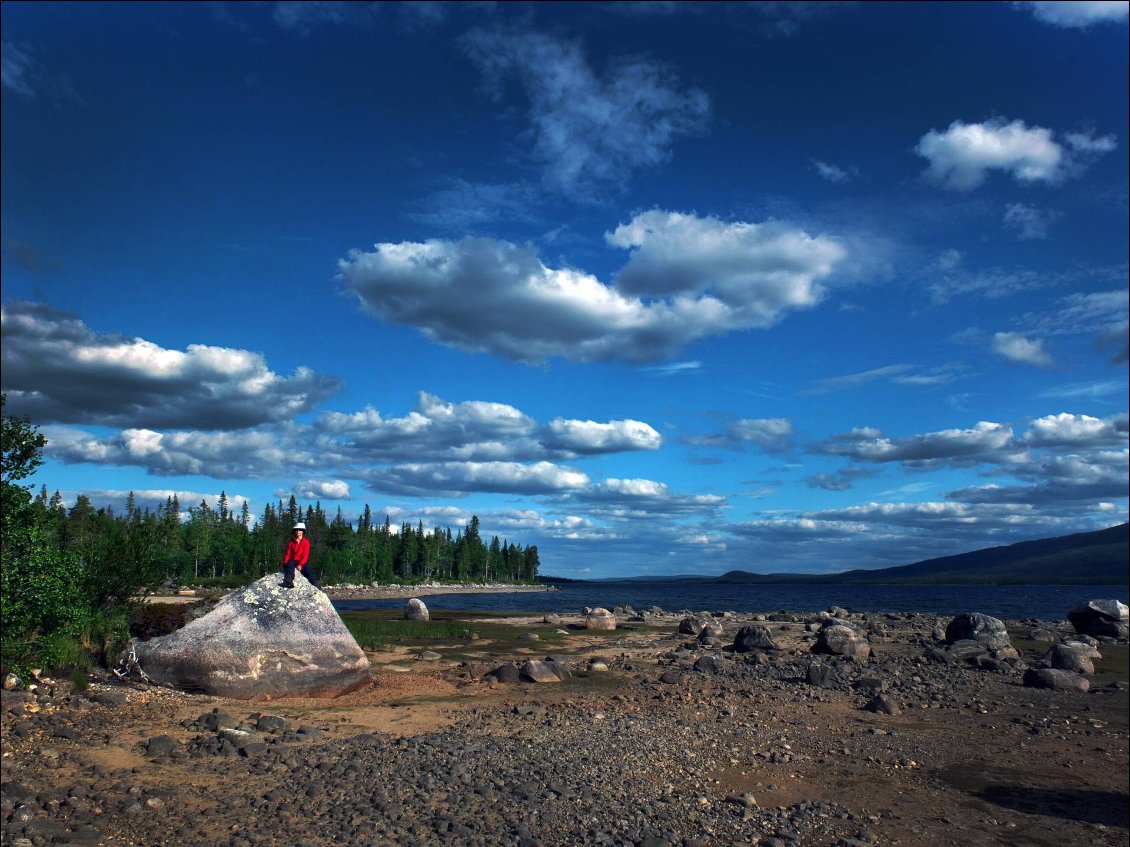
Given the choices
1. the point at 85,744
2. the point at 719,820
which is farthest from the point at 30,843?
the point at 719,820

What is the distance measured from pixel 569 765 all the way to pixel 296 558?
1072 centimetres

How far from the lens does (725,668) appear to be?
2612 centimetres

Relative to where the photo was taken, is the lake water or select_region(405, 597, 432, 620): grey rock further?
the lake water

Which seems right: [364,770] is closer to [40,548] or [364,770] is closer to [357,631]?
[40,548]

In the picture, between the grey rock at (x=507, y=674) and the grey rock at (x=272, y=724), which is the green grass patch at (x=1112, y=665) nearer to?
the grey rock at (x=507, y=674)

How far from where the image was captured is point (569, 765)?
13.1 meters

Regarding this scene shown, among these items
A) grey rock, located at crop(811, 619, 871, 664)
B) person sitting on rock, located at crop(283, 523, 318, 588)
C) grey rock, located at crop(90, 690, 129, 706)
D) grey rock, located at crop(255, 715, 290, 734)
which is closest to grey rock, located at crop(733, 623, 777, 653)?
grey rock, located at crop(811, 619, 871, 664)

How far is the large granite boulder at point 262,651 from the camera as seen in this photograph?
17.6 meters

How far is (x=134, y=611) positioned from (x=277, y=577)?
6.09 m

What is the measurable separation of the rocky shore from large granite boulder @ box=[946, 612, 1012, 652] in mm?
11643

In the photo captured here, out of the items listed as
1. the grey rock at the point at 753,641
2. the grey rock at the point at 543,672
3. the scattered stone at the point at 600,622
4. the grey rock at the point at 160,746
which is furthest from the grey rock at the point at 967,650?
the grey rock at the point at 160,746

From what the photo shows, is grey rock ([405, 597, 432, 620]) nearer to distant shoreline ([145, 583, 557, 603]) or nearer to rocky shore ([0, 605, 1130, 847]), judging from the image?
rocky shore ([0, 605, 1130, 847])

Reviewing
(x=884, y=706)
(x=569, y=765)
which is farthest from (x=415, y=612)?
(x=569, y=765)

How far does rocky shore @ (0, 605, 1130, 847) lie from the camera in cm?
1036
